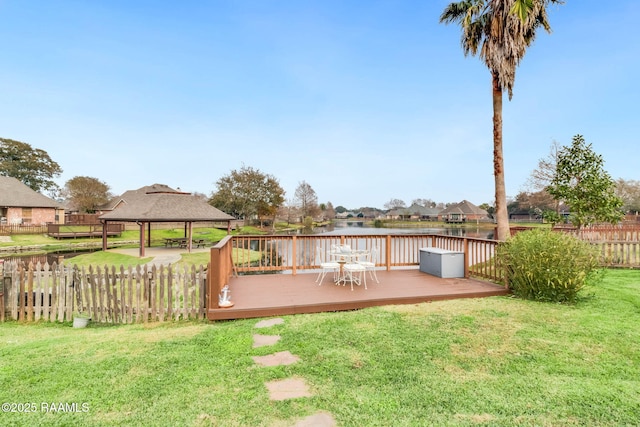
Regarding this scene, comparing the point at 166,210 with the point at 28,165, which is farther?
the point at 28,165

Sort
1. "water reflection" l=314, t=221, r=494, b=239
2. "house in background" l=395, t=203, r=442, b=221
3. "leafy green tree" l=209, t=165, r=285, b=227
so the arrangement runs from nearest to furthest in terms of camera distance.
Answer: "water reflection" l=314, t=221, r=494, b=239 → "leafy green tree" l=209, t=165, r=285, b=227 → "house in background" l=395, t=203, r=442, b=221

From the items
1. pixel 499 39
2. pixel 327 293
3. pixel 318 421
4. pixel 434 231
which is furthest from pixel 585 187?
pixel 434 231

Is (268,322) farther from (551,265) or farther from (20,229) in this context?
(20,229)

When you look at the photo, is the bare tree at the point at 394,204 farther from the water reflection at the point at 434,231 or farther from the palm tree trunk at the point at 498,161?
the palm tree trunk at the point at 498,161

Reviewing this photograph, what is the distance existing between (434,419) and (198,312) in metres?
3.84

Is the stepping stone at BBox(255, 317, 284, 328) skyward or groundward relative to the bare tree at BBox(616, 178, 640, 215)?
groundward

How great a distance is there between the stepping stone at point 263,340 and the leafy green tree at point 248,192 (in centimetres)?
3788

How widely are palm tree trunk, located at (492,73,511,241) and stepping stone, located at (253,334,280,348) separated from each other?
8.19 metres

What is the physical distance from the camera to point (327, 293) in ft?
17.9

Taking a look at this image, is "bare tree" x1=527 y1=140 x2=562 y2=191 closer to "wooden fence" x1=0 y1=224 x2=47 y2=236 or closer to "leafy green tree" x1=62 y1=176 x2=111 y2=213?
"wooden fence" x1=0 y1=224 x2=47 y2=236

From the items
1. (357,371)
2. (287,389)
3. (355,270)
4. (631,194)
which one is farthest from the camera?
(631,194)

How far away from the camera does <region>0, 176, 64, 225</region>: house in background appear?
27.4m

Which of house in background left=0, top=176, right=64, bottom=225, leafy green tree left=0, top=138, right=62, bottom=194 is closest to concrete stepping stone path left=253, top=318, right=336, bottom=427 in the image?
house in background left=0, top=176, right=64, bottom=225

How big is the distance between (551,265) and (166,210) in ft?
64.5
